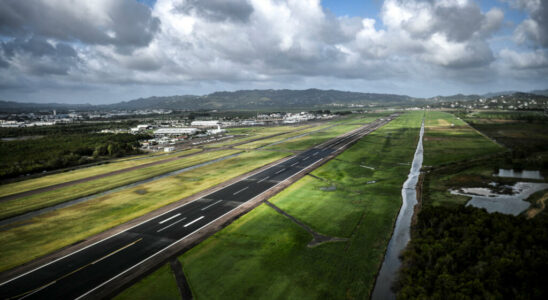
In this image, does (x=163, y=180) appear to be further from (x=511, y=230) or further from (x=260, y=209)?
(x=511, y=230)

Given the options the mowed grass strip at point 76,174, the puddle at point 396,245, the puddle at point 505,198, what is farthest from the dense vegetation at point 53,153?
A: the puddle at point 505,198

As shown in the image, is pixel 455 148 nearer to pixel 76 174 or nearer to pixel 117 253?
pixel 117 253

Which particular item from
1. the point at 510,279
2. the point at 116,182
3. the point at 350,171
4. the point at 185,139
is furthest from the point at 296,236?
the point at 185,139

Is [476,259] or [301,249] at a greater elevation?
[476,259]

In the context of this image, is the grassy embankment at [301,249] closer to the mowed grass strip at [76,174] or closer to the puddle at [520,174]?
the puddle at [520,174]

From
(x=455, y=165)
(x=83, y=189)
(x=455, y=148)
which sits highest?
(x=455, y=148)

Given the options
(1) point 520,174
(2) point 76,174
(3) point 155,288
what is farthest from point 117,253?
(1) point 520,174

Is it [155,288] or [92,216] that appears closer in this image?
[155,288]
